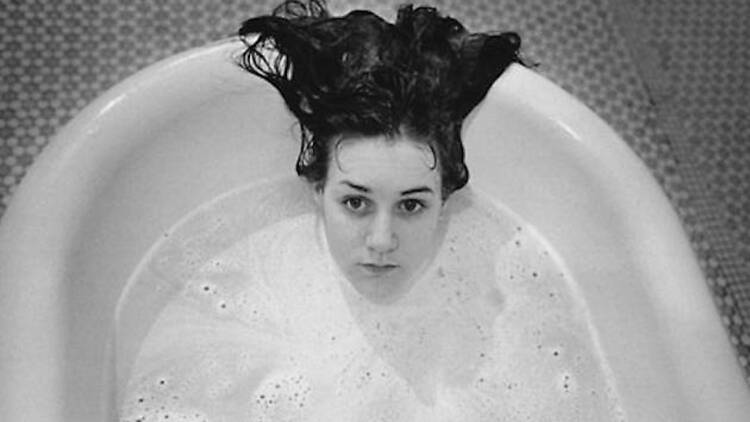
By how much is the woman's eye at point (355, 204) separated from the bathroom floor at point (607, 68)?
638 mm

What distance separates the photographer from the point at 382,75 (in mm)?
1285

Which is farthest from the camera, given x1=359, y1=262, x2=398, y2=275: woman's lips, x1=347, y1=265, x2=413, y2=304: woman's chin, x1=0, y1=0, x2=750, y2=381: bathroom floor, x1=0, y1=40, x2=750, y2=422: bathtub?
x1=0, y1=0, x2=750, y2=381: bathroom floor

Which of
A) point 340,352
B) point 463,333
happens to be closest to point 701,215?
point 463,333

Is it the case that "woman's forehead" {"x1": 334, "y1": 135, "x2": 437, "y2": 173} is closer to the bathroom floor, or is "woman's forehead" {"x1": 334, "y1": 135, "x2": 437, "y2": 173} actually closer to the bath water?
the bath water

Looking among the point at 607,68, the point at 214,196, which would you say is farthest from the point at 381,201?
the point at 607,68

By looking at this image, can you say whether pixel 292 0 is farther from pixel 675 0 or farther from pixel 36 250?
pixel 675 0

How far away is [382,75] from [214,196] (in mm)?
442

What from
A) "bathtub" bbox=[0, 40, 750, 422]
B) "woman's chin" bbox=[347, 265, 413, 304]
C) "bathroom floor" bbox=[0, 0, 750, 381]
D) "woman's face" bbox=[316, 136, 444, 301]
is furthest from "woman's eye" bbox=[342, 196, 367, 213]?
"bathroom floor" bbox=[0, 0, 750, 381]

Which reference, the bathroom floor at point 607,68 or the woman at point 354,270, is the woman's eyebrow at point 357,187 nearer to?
the woman at point 354,270

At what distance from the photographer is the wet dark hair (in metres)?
1.29

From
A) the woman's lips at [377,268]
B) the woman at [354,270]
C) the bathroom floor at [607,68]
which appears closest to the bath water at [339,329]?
the woman at [354,270]

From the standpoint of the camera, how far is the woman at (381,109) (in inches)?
50.8

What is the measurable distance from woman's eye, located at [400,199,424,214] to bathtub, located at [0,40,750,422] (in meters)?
0.25

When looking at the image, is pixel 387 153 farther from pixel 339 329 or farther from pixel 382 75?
pixel 339 329
